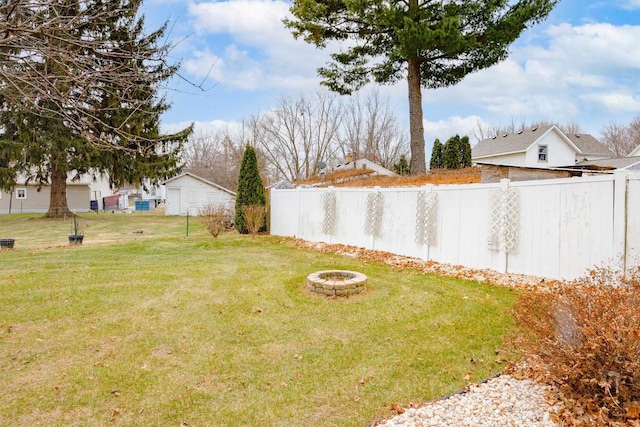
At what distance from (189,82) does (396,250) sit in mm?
5944

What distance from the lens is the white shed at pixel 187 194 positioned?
2725 centimetres

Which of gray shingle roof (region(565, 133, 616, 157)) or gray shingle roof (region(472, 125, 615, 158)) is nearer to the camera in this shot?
gray shingle roof (region(472, 125, 615, 158))

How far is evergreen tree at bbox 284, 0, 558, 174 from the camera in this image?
41.8 ft

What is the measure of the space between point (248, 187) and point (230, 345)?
30.2 feet

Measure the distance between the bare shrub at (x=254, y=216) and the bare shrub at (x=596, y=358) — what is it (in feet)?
34.5

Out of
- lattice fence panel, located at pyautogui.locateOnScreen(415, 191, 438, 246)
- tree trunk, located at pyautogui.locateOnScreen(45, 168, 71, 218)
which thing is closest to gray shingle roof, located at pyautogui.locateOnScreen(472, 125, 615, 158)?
lattice fence panel, located at pyautogui.locateOnScreen(415, 191, 438, 246)

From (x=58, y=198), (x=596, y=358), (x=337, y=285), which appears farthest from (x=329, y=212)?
(x=58, y=198)

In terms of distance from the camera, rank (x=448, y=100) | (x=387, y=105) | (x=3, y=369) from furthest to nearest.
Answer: (x=387, y=105) < (x=448, y=100) < (x=3, y=369)

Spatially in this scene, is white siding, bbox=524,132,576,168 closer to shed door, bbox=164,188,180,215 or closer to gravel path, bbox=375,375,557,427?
shed door, bbox=164,188,180,215

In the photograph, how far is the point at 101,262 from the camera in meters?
8.02

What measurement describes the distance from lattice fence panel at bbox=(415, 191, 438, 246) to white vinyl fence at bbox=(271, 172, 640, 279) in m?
0.02

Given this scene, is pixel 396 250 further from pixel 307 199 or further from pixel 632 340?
pixel 632 340

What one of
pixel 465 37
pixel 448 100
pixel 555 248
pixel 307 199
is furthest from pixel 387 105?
pixel 555 248

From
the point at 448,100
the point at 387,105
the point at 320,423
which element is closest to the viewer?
the point at 320,423
